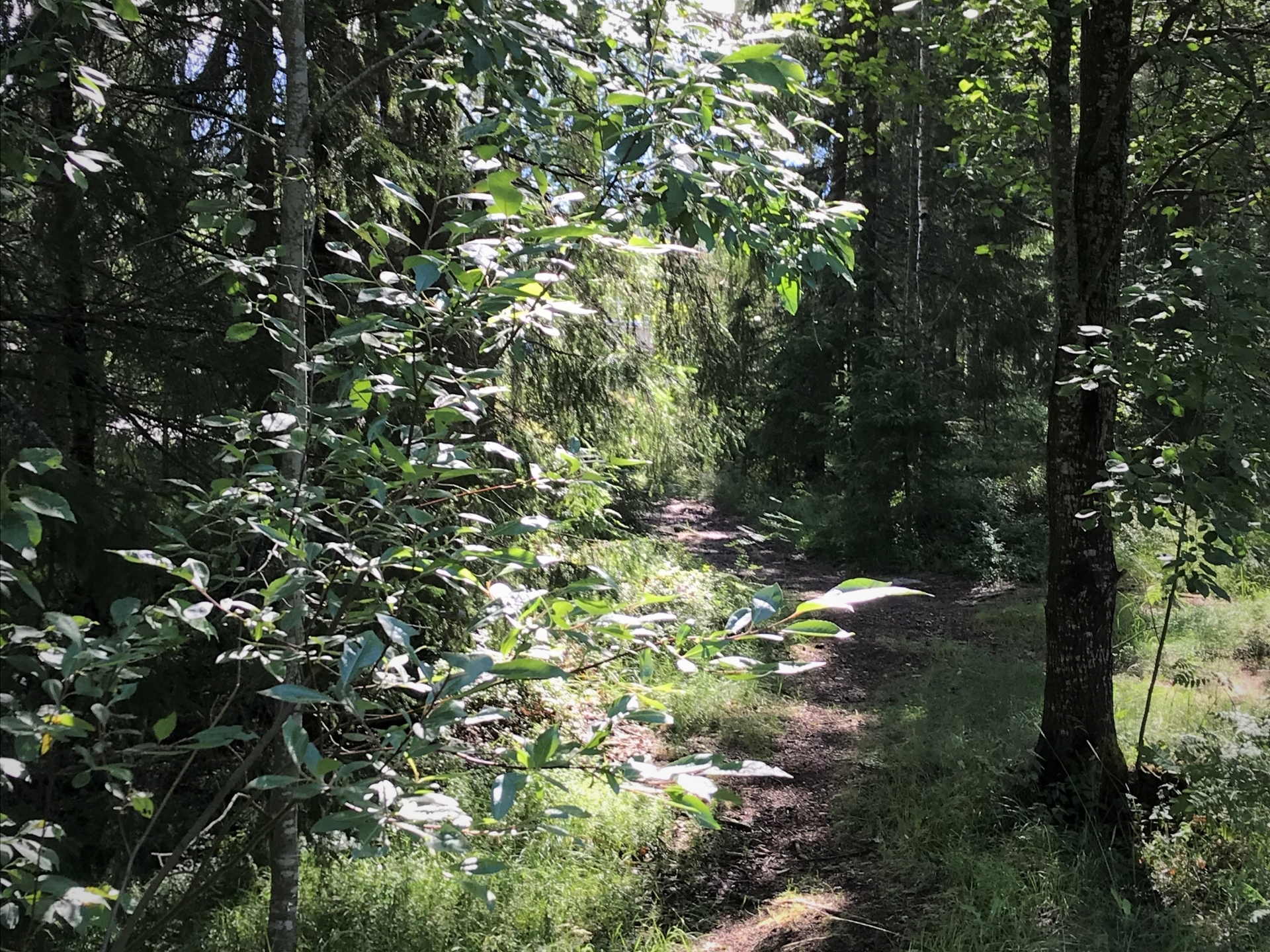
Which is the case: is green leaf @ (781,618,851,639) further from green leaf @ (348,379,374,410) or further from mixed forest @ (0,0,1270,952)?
green leaf @ (348,379,374,410)

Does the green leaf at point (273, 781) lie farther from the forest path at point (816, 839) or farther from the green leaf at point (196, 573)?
the forest path at point (816, 839)

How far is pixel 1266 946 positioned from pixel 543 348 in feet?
15.8

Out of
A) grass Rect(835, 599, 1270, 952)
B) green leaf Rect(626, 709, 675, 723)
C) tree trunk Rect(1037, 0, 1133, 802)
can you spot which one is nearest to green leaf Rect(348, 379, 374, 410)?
green leaf Rect(626, 709, 675, 723)

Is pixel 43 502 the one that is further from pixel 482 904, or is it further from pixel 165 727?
pixel 482 904

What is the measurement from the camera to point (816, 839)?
4684 mm

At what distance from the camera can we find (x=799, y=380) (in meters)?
15.7

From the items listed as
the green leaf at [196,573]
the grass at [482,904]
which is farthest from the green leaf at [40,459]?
the grass at [482,904]

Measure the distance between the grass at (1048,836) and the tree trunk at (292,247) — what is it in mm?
2693

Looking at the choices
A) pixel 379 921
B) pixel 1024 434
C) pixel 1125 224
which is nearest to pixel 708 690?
pixel 379 921

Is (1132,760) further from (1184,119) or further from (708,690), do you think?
(1184,119)

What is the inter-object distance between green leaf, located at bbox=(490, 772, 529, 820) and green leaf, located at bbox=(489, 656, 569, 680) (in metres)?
0.13

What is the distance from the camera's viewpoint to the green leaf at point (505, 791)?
98 cm

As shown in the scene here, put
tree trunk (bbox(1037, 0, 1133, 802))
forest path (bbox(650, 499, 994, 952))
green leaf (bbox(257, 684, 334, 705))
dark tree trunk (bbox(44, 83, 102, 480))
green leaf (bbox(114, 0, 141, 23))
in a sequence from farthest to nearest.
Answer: tree trunk (bbox(1037, 0, 1133, 802))
forest path (bbox(650, 499, 994, 952))
dark tree trunk (bbox(44, 83, 102, 480))
green leaf (bbox(114, 0, 141, 23))
green leaf (bbox(257, 684, 334, 705))

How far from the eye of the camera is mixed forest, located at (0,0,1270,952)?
141cm
